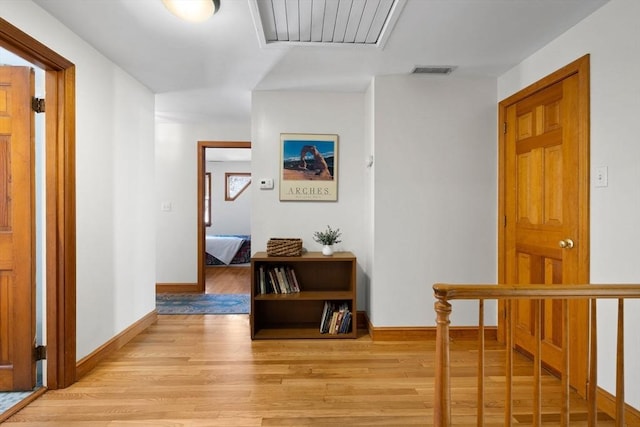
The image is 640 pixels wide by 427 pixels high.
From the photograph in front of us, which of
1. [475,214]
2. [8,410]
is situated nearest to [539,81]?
[475,214]

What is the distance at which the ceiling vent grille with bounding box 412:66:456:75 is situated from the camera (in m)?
2.78

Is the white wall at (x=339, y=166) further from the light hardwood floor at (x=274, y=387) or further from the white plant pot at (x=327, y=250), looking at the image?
the light hardwood floor at (x=274, y=387)

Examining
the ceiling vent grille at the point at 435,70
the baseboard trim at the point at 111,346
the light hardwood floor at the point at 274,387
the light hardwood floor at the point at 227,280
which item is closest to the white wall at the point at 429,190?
the ceiling vent grille at the point at 435,70

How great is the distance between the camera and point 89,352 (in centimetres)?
241

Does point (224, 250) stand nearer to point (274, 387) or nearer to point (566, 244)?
point (274, 387)

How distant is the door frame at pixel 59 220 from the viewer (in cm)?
213

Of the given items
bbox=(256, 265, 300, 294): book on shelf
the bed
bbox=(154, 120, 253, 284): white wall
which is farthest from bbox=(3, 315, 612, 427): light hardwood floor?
the bed

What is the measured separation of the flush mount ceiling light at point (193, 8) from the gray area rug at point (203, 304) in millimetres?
2802

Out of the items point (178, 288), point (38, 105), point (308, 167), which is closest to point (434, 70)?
point (308, 167)

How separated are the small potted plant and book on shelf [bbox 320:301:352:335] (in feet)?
1.61

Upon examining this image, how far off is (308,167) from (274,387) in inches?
75.0

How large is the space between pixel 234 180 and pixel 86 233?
6.22 metres

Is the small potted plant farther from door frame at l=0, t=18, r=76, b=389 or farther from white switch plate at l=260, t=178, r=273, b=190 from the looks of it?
door frame at l=0, t=18, r=76, b=389

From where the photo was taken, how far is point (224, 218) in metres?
8.40
